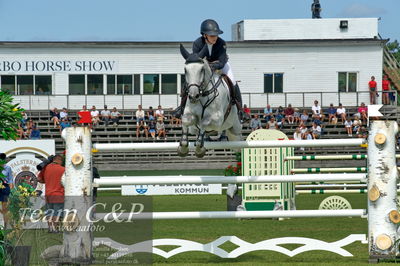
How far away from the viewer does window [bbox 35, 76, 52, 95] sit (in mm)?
44781

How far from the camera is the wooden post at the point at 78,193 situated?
9.14 meters

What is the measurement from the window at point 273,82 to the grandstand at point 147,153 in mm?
3341

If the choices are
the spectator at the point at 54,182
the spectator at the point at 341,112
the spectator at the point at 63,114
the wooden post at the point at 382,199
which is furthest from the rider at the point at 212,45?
the spectator at the point at 341,112

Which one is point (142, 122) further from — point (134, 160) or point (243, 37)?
point (243, 37)

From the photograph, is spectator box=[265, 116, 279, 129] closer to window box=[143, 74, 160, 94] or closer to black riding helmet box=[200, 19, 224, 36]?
window box=[143, 74, 160, 94]

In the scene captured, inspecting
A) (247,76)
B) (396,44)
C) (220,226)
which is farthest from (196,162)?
(396,44)

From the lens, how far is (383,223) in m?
9.30

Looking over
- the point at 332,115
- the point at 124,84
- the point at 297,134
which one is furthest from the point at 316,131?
the point at 124,84

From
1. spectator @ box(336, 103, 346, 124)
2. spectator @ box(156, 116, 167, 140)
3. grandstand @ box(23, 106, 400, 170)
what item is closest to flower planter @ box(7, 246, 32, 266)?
grandstand @ box(23, 106, 400, 170)

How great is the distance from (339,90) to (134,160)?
46.0ft

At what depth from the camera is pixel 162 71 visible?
45.5 meters

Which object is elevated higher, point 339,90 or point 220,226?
point 339,90

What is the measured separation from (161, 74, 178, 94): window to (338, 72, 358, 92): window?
28.8 feet

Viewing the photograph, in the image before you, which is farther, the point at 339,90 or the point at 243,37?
the point at 243,37
